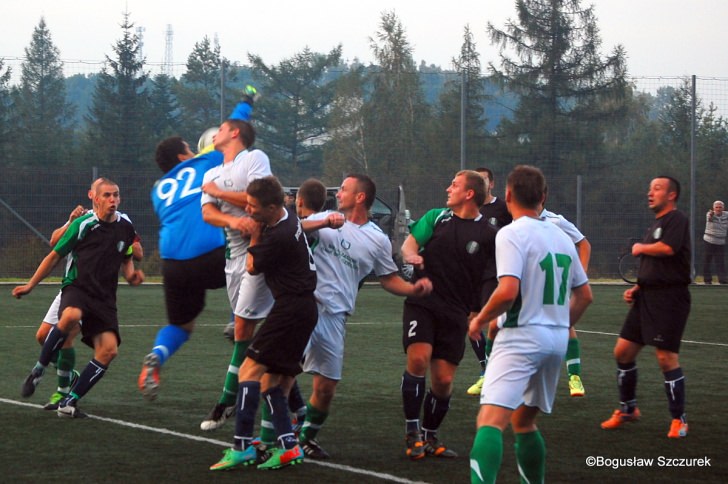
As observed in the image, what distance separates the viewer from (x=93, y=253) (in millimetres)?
8688

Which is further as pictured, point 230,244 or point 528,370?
point 230,244

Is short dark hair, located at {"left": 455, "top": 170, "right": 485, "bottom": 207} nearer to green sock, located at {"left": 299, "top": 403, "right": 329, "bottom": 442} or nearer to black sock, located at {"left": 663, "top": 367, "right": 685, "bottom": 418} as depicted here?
green sock, located at {"left": 299, "top": 403, "right": 329, "bottom": 442}

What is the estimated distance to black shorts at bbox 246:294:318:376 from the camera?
6625 millimetres

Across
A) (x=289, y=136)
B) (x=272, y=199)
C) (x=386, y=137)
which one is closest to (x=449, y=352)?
(x=272, y=199)

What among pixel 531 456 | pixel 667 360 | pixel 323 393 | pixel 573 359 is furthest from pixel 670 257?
pixel 531 456

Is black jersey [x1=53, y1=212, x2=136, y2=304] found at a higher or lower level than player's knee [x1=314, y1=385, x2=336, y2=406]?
higher

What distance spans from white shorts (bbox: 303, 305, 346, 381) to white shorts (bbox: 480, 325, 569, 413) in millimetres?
1701

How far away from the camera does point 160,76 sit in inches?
1120

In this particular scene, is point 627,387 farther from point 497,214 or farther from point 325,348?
point 325,348

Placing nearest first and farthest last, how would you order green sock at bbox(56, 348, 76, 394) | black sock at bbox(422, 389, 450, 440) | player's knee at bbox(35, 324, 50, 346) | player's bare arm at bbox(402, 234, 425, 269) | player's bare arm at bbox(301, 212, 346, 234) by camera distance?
1. player's bare arm at bbox(301, 212, 346, 234)
2. player's bare arm at bbox(402, 234, 425, 269)
3. black sock at bbox(422, 389, 450, 440)
4. green sock at bbox(56, 348, 76, 394)
5. player's knee at bbox(35, 324, 50, 346)

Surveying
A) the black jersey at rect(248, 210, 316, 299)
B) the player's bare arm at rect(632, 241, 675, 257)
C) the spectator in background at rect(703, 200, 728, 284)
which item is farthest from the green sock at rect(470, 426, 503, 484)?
the spectator in background at rect(703, 200, 728, 284)

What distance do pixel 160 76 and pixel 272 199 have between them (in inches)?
893

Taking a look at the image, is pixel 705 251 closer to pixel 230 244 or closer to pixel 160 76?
pixel 160 76

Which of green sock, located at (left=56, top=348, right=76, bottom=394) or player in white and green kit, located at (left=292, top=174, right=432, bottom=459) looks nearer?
player in white and green kit, located at (left=292, top=174, right=432, bottom=459)
